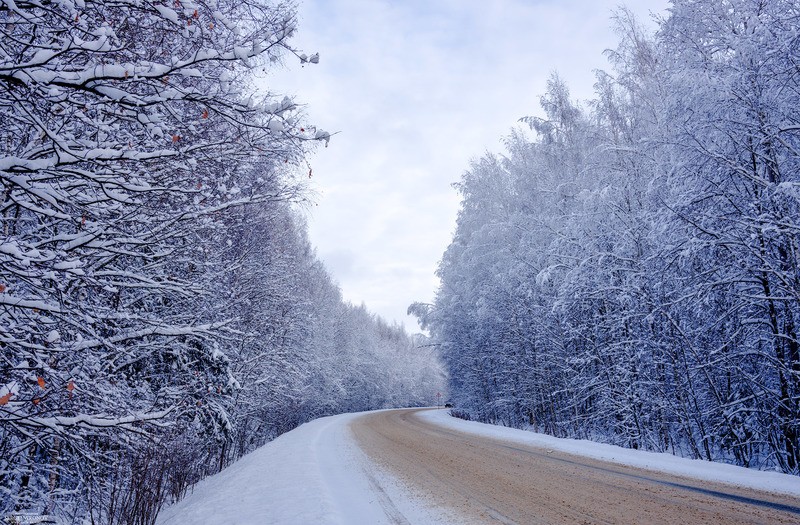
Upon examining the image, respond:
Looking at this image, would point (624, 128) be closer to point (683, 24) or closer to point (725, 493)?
point (683, 24)

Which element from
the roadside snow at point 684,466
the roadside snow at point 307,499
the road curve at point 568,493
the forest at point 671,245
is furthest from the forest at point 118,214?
the forest at point 671,245

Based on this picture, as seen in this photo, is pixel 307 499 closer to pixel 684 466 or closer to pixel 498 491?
pixel 498 491

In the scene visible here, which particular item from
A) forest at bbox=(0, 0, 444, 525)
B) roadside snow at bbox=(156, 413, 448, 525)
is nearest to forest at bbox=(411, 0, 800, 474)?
roadside snow at bbox=(156, 413, 448, 525)

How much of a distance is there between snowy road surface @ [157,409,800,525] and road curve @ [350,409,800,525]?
0.05 feet

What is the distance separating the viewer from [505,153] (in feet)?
81.6

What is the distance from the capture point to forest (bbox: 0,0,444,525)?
2.71 metres

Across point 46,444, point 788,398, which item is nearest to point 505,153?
point 788,398

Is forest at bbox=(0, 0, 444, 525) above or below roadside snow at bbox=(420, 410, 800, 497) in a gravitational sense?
above

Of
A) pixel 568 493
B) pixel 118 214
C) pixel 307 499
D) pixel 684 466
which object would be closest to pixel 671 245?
pixel 684 466

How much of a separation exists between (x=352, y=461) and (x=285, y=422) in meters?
20.4

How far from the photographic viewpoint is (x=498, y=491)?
6637 millimetres

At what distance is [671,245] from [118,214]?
9.70 m

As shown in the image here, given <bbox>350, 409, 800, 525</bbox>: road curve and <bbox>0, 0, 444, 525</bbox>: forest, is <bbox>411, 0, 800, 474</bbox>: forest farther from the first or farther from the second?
<bbox>0, 0, 444, 525</bbox>: forest

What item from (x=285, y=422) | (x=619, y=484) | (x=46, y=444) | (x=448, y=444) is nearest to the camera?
(x=46, y=444)
